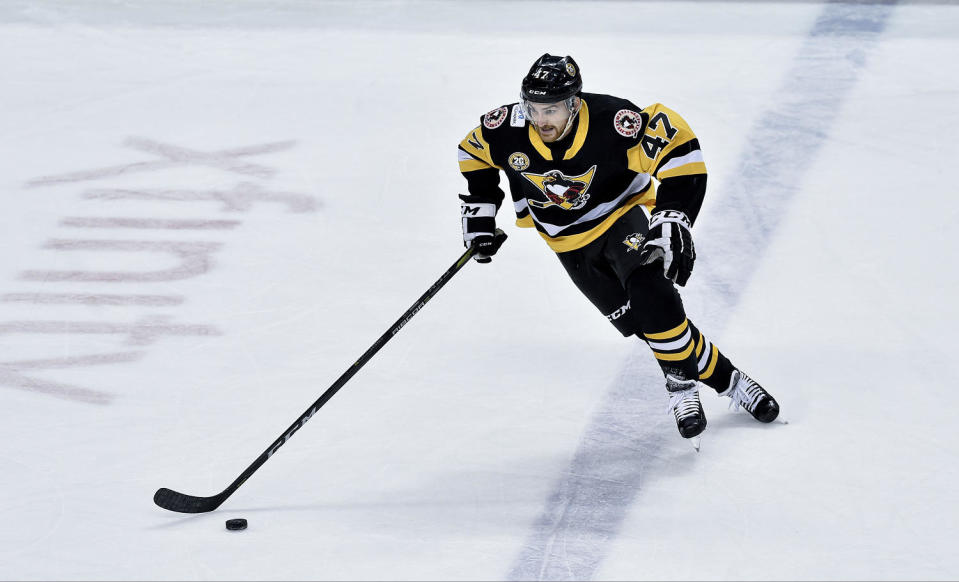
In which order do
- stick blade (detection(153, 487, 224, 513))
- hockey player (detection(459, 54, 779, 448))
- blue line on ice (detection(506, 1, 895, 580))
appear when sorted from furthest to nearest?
hockey player (detection(459, 54, 779, 448))
stick blade (detection(153, 487, 224, 513))
blue line on ice (detection(506, 1, 895, 580))

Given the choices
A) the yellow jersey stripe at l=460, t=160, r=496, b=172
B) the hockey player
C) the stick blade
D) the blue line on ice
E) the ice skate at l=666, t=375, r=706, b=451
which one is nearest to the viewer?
the blue line on ice

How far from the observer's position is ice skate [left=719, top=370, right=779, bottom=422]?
3617 millimetres

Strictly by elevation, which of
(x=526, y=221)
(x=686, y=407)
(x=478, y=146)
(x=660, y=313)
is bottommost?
(x=686, y=407)

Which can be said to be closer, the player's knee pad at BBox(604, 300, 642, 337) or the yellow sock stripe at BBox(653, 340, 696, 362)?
the yellow sock stripe at BBox(653, 340, 696, 362)

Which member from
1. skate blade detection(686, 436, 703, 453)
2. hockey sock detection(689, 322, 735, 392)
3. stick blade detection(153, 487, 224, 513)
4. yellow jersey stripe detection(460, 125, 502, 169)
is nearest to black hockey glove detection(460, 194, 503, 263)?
yellow jersey stripe detection(460, 125, 502, 169)

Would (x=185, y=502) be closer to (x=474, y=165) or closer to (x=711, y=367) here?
(x=474, y=165)

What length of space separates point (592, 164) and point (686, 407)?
71cm

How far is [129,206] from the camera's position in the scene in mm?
5176

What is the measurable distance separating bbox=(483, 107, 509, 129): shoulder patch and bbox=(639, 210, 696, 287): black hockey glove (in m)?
0.51

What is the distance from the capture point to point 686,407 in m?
3.48

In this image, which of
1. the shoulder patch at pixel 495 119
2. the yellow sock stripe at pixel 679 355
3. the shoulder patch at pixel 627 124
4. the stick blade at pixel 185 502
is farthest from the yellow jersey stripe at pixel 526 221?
the stick blade at pixel 185 502

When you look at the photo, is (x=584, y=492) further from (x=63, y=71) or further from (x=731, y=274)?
(x=63, y=71)

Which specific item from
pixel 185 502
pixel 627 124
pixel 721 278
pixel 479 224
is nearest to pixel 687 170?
pixel 627 124

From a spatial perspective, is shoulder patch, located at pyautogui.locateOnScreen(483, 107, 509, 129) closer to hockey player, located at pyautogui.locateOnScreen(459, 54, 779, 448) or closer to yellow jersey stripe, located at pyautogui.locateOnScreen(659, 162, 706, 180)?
hockey player, located at pyautogui.locateOnScreen(459, 54, 779, 448)
